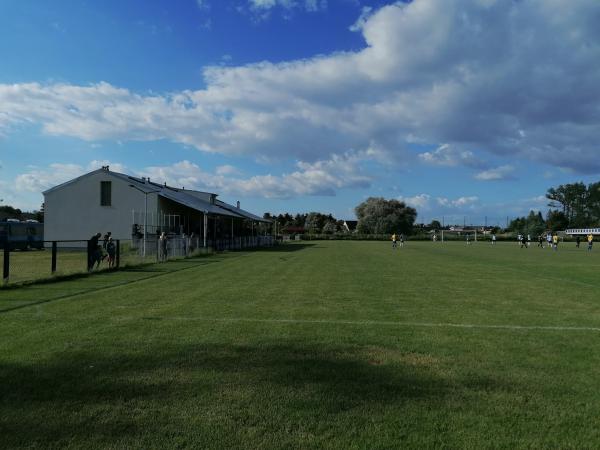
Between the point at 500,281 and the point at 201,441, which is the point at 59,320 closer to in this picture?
the point at 201,441

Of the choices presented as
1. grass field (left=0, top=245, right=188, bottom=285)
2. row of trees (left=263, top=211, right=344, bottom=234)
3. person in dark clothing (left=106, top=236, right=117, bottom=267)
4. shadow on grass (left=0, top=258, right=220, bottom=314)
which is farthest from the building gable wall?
row of trees (left=263, top=211, right=344, bottom=234)

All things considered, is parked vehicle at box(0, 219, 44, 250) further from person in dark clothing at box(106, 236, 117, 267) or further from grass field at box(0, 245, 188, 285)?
person in dark clothing at box(106, 236, 117, 267)

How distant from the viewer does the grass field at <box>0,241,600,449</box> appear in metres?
4.21

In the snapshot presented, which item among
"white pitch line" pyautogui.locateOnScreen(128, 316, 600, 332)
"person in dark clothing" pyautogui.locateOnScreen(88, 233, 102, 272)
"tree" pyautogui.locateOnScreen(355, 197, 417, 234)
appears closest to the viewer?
"white pitch line" pyautogui.locateOnScreen(128, 316, 600, 332)

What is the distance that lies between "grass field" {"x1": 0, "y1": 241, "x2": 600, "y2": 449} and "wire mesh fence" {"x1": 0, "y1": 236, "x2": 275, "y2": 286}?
5990 millimetres

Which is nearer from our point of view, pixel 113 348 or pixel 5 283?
pixel 113 348

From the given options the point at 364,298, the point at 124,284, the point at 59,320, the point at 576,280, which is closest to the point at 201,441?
the point at 59,320

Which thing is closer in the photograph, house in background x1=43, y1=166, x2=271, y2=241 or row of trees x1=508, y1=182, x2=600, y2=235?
house in background x1=43, y1=166, x2=271, y2=241

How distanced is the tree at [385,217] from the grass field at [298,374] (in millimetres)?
112040

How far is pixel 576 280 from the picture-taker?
60.1 feet

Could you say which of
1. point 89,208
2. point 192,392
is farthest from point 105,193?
point 192,392

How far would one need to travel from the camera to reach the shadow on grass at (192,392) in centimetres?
427

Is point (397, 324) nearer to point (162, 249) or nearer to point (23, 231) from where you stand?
point (162, 249)

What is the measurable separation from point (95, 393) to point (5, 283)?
11.2 m
